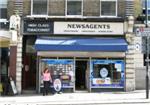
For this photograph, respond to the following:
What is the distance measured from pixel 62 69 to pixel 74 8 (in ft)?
12.8

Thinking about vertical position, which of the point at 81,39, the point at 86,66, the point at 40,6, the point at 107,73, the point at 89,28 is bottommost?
the point at 107,73

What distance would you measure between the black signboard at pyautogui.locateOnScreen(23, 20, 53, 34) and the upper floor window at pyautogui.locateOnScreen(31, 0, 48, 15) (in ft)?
2.66


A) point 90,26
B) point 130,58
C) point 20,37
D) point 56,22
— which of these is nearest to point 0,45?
point 20,37

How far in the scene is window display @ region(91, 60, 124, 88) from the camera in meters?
30.9

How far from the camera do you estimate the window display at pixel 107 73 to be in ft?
101

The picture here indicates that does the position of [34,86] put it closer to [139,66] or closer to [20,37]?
[20,37]

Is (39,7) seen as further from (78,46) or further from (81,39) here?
(78,46)

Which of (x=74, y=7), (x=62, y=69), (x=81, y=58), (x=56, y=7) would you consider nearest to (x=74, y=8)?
(x=74, y=7)

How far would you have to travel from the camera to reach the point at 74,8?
31375mm

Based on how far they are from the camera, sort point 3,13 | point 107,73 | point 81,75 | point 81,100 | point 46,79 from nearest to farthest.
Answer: point 81,100
point 46,79
point 107,73
point 81,75
point 3,13

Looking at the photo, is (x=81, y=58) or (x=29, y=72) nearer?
(x=81, y=58)

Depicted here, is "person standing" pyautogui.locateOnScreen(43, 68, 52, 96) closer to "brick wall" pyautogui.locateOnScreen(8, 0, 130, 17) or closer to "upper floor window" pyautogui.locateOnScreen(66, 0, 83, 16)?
"brick wall" pyautogui.locateOnScreen(8, 0, 130, 17)

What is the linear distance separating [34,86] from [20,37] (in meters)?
3.31

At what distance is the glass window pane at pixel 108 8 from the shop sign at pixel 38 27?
11.2 feet
